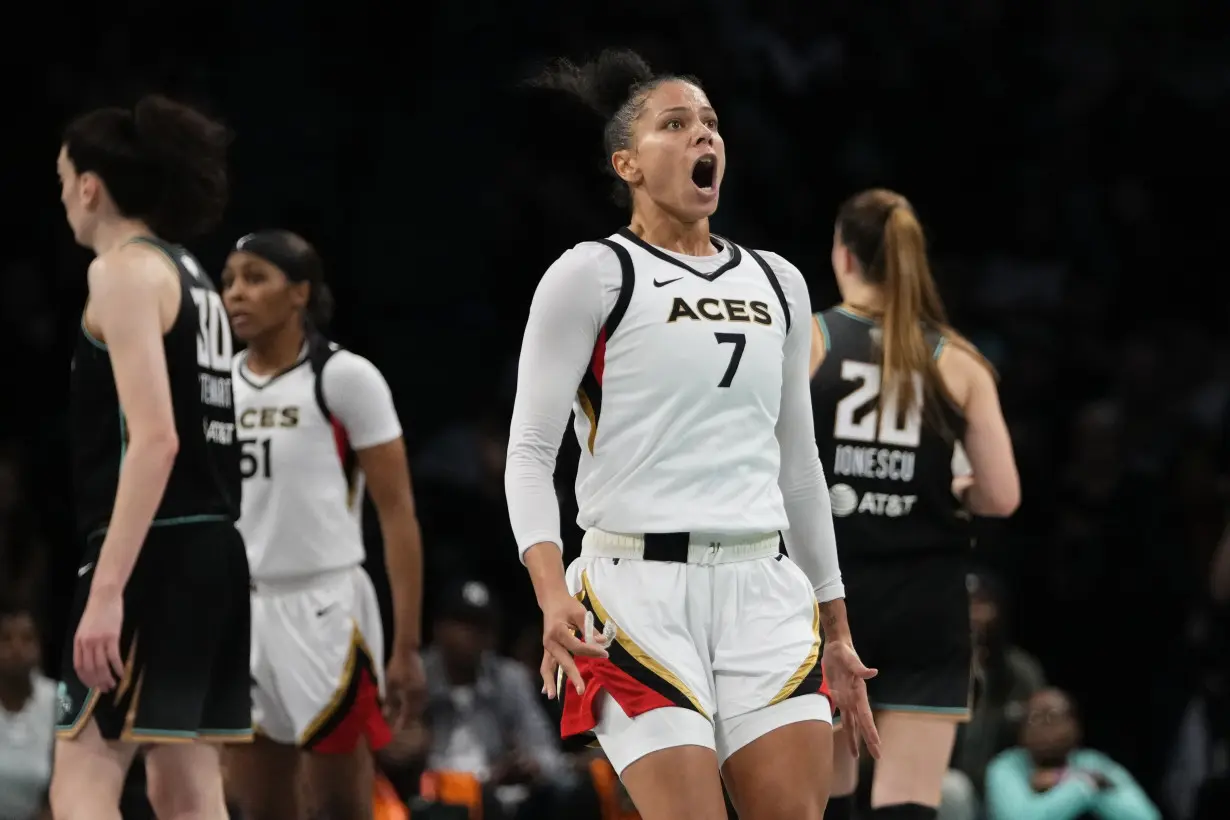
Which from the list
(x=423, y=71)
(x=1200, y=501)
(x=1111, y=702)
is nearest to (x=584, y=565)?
(x=1111, y=702)

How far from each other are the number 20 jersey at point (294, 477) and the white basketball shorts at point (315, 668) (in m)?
0.08

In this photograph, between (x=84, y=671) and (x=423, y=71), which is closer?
(x=84, y=671)

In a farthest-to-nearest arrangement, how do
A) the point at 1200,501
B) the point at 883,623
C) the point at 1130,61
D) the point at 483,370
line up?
the point at 1130,61
the point at 483,370
the point at 1200,501
the point at 883,623

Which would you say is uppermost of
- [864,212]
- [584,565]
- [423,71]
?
[423,71]

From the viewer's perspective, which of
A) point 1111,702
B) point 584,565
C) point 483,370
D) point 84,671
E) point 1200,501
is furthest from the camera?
point 483,370

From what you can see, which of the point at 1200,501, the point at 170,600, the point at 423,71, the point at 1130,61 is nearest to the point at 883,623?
the point at 170,600

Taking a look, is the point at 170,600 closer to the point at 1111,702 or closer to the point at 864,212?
the point at 864,212

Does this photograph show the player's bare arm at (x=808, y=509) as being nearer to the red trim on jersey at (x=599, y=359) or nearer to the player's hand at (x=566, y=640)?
the red trim on jersey at (x=599, y=359)

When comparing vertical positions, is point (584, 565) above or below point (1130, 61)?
below

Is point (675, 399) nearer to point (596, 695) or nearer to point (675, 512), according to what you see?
point (675, 512)

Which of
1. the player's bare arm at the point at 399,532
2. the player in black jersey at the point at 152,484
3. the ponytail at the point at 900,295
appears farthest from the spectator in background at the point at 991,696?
the player in black jersey at the point at 152,484

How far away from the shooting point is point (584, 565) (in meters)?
3.51

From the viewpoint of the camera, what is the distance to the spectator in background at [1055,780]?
7.16 metres

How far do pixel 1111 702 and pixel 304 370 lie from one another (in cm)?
479
